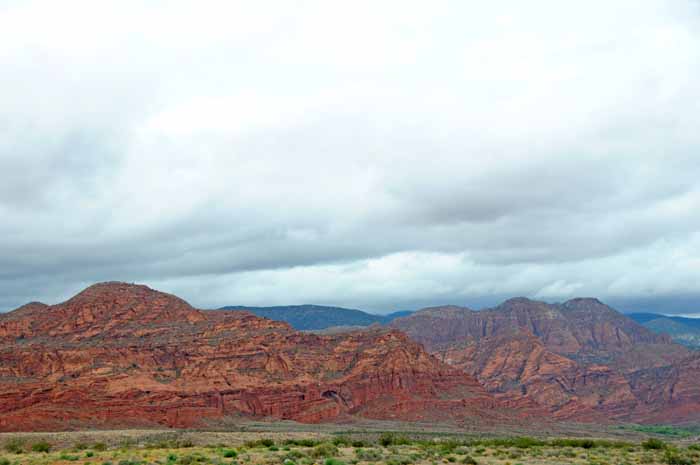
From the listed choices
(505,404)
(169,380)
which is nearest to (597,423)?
(505,404)

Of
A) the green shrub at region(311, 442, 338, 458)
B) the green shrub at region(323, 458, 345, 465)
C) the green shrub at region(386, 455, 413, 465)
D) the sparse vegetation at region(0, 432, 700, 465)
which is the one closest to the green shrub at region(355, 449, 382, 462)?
the sparse vegetation at region(0, 432, 700, 465)

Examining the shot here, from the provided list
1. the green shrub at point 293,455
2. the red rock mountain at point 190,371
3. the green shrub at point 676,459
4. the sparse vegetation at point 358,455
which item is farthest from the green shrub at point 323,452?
the red rock mountain at point 190,371

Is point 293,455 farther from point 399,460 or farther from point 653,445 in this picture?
point 653,445

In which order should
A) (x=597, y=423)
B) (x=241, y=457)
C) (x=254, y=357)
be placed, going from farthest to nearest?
(x=597, y=423) < (x=254, y=357) < (x=241, y=457)

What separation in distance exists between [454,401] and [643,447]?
10525 cm

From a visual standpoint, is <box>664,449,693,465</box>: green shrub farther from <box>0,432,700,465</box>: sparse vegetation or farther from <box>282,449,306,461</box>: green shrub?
<box>282,449,306,461</box>: green shrub

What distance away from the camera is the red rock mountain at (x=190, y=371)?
4596 inches

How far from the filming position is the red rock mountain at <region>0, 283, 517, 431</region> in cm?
11675

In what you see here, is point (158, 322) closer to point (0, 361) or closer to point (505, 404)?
point (0, 361)

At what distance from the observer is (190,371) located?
140 metres

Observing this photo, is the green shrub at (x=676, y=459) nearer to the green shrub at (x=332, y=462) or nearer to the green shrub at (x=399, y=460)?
the green shrub at (x=399, y=460)

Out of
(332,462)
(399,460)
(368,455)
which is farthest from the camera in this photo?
(368,455)

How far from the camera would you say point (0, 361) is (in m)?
128

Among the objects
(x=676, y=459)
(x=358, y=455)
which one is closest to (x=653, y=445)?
(x=676, y=459)
